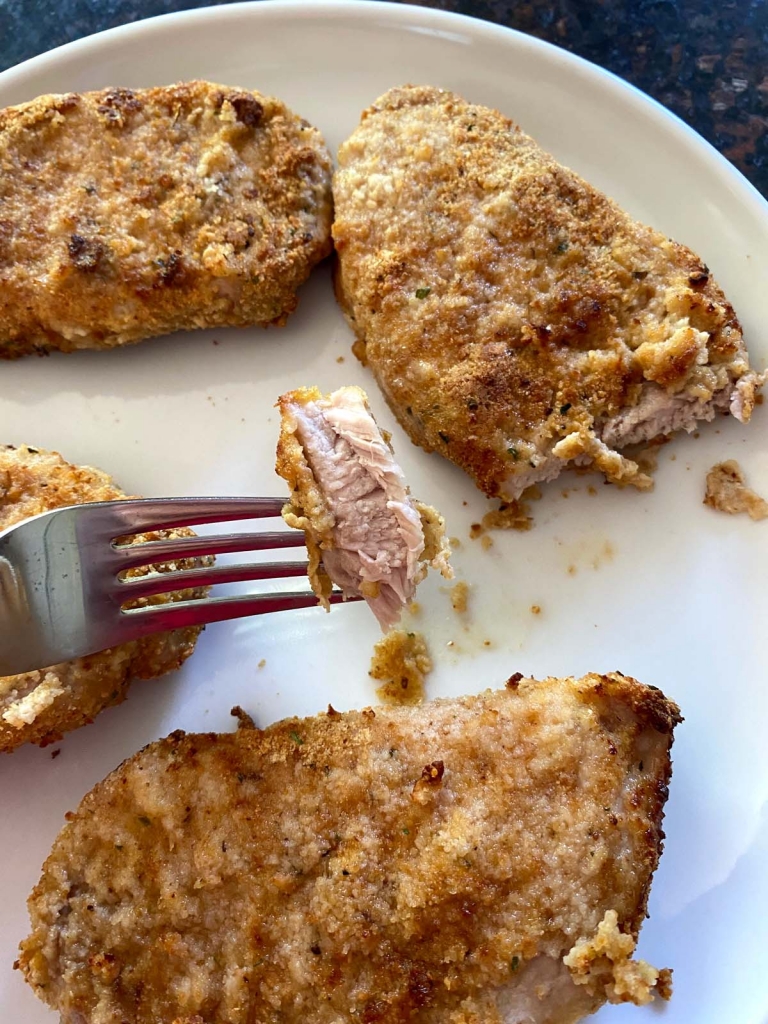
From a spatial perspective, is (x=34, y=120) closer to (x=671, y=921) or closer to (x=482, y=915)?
(x=482, y=915)

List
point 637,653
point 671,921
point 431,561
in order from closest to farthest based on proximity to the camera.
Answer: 1. point 431,561
2. point 671,921
3. point 637,653

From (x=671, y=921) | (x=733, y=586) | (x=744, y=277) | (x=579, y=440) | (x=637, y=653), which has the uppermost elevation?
(x=744, y=277)

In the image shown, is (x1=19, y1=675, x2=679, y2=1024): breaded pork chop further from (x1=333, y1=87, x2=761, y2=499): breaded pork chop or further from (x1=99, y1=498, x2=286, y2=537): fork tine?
(x1=333, y1=87, x2=761, y2=499): breaded pork chop

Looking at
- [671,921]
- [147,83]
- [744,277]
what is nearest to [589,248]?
[744,277]

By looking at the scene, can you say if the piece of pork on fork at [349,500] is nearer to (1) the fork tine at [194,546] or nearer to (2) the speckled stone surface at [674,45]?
(1) the fork tine at [194,546]

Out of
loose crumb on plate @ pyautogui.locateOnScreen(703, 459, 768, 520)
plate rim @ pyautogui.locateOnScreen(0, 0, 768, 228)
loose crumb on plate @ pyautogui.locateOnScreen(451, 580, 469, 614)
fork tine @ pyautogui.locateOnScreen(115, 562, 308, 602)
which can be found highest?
plate rim @ pyautogui.locateOnScreen(0, 0, 768, 228)

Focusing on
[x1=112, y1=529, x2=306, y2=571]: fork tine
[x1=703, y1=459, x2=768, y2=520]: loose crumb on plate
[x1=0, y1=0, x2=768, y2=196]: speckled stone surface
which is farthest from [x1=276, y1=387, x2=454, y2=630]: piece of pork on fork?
[x1=0, y1=0, x2=768, y2=196]: speckled stone surface
